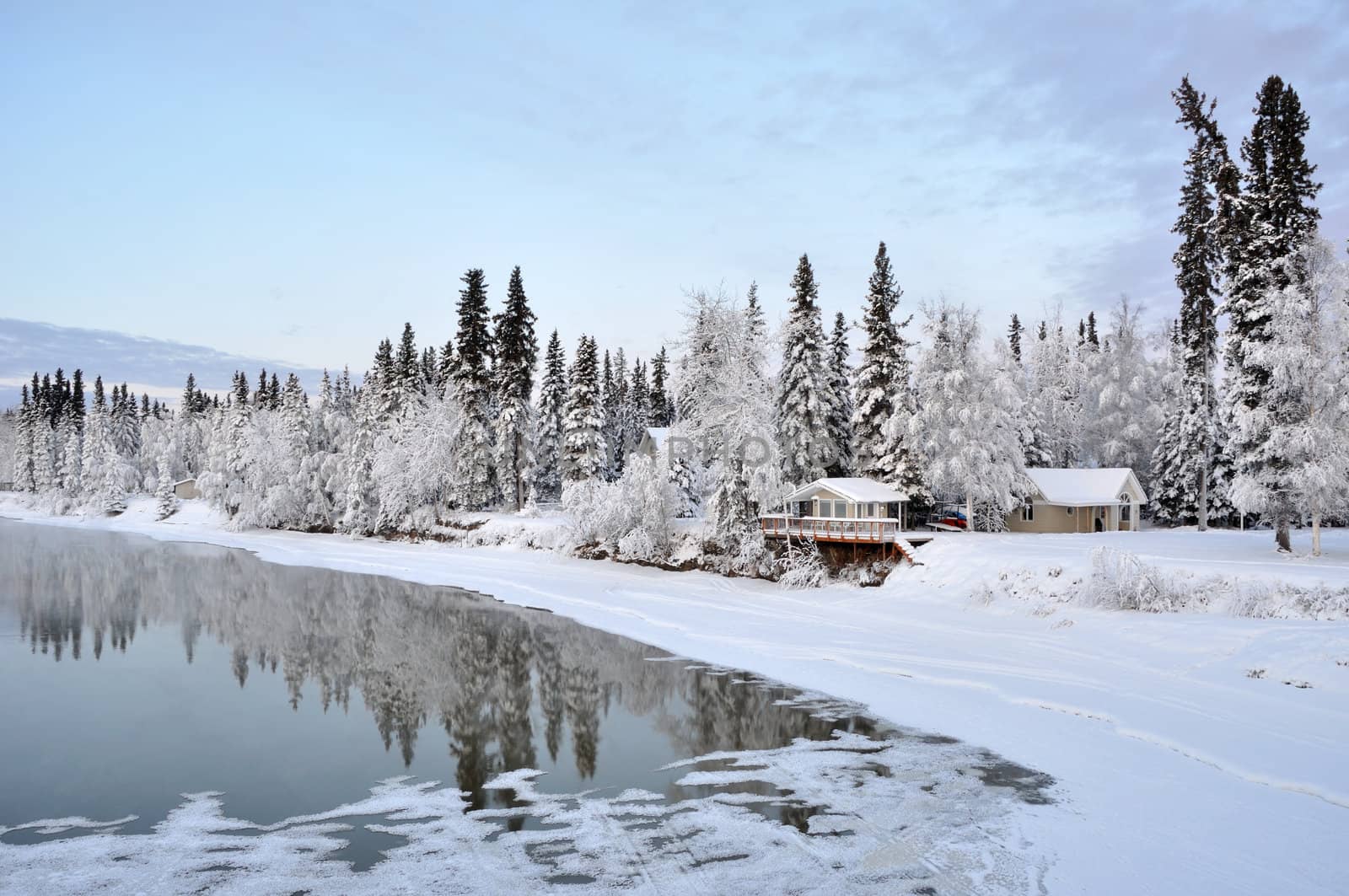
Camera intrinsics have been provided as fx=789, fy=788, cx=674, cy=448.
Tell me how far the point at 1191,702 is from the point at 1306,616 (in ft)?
23.6

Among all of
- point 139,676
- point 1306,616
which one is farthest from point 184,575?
point 1306,616

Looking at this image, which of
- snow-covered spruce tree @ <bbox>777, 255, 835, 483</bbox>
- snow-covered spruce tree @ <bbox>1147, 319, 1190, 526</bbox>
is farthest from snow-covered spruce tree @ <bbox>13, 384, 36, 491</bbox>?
snow-covered spruce tree @ <bbox>1147, 319, 1190, 526</bbox>

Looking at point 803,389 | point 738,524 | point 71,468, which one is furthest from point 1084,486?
point 71,468

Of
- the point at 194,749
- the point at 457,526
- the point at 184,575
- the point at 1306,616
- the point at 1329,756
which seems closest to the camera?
the point at 1329,756

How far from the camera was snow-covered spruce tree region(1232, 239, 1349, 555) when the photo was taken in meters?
28.6

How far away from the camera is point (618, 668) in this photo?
23.5 metres

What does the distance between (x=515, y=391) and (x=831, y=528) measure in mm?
26316

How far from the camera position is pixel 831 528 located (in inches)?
1521

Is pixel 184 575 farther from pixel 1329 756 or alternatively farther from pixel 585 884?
pixel 1329 756

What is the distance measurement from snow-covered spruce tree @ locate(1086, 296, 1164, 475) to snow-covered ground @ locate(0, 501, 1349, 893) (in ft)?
64.0

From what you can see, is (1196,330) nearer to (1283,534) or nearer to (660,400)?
(1283,534)

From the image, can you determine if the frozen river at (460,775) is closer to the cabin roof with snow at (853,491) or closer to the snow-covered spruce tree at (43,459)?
the cabin roof with snow at (853,491)

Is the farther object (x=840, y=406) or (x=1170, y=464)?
(x=1170, y=464)

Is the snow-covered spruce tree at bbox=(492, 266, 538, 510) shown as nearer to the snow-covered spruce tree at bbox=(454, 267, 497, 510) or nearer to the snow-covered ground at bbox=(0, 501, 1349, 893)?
the snow-covered spruce tree at bbox=(454, 267, 497, 510)
